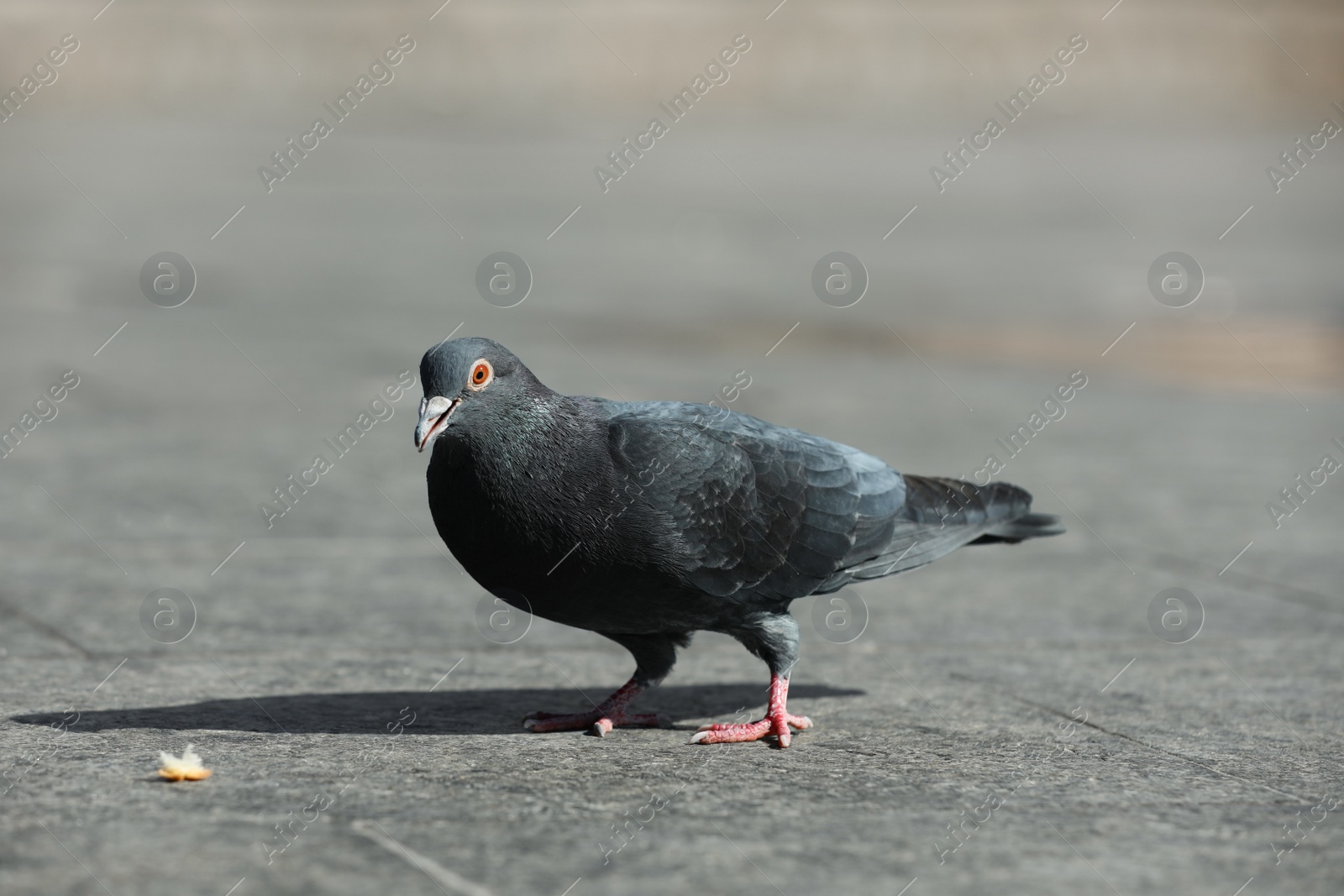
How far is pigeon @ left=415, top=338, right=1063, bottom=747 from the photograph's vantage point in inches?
173

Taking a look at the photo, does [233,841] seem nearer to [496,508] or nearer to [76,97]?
[496,508]

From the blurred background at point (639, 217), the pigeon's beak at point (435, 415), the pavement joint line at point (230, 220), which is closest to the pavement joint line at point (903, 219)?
the blurred background at point (639, 217)

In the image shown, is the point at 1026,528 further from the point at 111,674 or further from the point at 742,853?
the point at 111,674

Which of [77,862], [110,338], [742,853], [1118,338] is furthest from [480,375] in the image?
[1118,338]

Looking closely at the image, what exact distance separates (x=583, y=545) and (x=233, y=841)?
128cm

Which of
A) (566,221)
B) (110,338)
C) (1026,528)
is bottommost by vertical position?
(110,338)

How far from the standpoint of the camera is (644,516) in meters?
4.52

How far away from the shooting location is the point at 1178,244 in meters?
26.7

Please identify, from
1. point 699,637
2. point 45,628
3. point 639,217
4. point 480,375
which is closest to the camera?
point 480,375

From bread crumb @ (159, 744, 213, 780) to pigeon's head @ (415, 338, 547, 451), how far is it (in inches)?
39.0

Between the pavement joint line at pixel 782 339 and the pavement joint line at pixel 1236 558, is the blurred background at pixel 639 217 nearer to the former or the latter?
the pavement joint line at pixel 782 339

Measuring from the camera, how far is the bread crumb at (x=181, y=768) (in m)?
3.94

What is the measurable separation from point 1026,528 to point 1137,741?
969 mm

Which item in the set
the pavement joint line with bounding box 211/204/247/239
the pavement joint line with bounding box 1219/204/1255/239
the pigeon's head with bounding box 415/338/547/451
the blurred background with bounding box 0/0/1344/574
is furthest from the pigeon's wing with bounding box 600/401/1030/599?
the pavement joint line with bounding box 1219/204/1255/239
